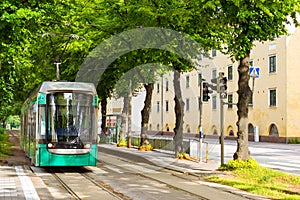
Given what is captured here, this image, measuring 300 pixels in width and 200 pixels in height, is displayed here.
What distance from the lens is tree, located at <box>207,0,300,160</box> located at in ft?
56.5

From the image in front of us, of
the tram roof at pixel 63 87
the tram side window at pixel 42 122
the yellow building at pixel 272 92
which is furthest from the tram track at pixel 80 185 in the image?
the yellow building at pixel 272 92

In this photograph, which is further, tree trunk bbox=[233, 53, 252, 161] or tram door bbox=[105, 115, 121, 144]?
tram door bbox=[105, 115, 121, 144]

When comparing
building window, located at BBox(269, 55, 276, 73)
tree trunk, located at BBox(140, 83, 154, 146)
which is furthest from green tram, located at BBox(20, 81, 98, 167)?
building window, located at BBox(269, 55, 276, 73)

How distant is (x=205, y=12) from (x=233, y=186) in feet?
23.5

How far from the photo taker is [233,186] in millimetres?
15070

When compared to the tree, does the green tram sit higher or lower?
lower

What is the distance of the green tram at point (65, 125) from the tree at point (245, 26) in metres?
5.45

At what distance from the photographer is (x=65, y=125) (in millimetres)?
18219

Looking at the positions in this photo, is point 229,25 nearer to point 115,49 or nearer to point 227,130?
point 115,49

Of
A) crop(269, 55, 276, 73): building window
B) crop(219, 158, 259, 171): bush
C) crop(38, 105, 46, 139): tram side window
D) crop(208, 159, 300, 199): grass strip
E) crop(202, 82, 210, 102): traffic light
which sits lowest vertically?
crop(208, 159, 300, 199): grass strip

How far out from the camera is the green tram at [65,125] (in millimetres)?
18047

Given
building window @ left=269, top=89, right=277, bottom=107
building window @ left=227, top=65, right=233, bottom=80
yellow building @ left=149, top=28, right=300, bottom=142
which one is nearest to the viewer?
yellow building @ left=149, top=28, right=300, bottom=142

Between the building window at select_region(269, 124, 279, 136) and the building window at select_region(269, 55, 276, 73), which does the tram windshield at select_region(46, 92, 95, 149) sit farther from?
the building window at select_region(269, 55, 276, 73)

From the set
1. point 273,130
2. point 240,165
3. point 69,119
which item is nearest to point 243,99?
point 240,165
